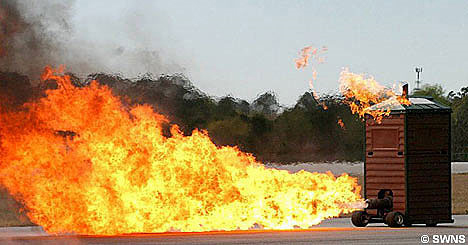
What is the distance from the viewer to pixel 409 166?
2094 cm

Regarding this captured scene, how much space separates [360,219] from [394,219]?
0.95 metres

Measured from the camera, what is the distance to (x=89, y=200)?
60.7ft

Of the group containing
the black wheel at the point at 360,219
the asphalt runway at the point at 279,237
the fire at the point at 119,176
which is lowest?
the asphalt runway at the point at 279,237

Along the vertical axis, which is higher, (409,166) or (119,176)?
(409,166)

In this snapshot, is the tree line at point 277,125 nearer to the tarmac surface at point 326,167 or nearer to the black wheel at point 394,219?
the tarmac surface at point 326,167

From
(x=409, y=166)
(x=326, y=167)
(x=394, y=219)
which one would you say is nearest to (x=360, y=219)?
(x=394, y=219)

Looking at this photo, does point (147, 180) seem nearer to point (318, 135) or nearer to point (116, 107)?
point (116, 107)

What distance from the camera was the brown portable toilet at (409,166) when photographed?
68.6ft

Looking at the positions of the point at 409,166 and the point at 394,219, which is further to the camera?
the point at 409,166

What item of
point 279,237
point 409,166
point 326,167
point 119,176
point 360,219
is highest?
point 326,167

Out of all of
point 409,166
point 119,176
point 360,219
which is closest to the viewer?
point 119,176

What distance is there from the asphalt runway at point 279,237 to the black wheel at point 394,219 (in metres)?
0.18

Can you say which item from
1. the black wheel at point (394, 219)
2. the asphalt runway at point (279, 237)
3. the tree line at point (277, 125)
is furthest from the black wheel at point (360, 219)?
the tree line at point (277, 125)

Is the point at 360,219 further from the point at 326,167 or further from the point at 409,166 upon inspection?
the point at 326,167
